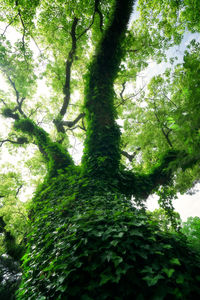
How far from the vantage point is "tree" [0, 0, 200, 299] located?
1438 mm

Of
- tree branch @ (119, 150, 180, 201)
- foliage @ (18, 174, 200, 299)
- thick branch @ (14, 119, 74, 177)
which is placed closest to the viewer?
foliage @ (18, 174, 200, 299)

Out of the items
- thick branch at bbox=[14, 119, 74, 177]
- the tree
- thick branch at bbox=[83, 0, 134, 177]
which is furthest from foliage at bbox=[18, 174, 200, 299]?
thick branch at bbox=[14, 119, 74, 177]

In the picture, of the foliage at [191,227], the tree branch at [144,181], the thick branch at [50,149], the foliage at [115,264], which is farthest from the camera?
the foliage at [191,227]

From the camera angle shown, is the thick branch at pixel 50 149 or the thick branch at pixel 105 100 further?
the thick branch at pixel 50 149

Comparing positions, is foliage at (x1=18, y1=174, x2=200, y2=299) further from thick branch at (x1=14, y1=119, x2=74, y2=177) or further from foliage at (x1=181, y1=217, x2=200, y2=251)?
foliage at (x1=181, y1=217, x2=200, y2=251)

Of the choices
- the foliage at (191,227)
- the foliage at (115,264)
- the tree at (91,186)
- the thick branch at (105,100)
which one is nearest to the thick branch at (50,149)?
the tree at (91,186)

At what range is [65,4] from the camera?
8.84m

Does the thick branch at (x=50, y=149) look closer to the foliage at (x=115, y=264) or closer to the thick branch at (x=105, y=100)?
the thick branch at (x=105, y=100)

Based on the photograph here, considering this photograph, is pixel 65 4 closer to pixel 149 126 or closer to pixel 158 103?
pixel 158 103

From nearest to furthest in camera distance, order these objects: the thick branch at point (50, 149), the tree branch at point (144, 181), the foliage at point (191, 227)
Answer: the tree branch at point (144, 181) → the thick branch at point (50, 149) → the foliage at point (191, 227)

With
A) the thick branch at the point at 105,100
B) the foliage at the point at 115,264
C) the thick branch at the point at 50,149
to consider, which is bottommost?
the foliage at the point at 115,264

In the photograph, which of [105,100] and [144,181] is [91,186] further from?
[105,100]

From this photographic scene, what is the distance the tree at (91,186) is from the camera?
144cm

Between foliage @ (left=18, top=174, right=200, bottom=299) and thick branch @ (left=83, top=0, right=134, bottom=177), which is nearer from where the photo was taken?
foliage @ (left=18, top=174, right=200, bottom=299)
